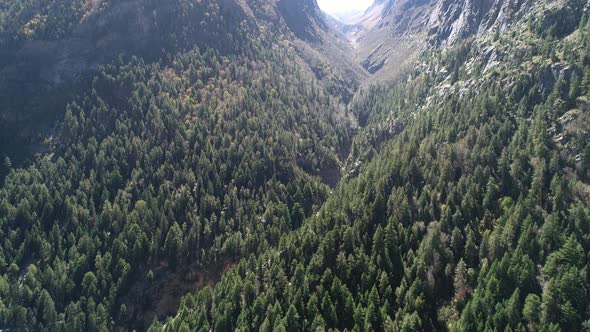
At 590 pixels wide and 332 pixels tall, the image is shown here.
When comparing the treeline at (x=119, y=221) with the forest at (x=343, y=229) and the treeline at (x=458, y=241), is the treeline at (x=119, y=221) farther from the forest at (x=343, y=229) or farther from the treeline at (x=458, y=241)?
the treeline at (x=458, y=241)

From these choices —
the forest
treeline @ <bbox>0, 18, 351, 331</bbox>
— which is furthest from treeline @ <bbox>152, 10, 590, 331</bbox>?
treeline @ <bbox>0, 18, 351, 331</bbox>

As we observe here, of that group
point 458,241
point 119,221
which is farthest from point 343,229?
point 119,221

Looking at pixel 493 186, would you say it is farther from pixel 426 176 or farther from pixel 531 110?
pixel 531 110

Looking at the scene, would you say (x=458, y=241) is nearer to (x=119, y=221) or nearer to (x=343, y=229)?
(x=343, y=229)

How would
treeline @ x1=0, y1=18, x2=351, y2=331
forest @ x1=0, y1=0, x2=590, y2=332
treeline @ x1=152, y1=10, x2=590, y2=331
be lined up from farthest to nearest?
treeline @ x1=0, y1=18, x2=351, y2=331 < forest @ x1=0, y1=0, x2=590, y2=332 < treeline @ x1=152, y1=10, x2=590, y2=331

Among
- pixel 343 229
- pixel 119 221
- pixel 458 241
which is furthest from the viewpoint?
pixel 119 221

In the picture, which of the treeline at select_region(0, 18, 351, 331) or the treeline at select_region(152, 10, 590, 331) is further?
the treeline at select_region(0, 18, 351, 331)

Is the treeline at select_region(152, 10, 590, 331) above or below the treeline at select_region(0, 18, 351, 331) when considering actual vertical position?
below

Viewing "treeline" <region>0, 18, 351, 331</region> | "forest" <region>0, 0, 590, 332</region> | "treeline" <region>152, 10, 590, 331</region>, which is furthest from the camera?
"treeline" <region>0, 18, 351, 331</region>

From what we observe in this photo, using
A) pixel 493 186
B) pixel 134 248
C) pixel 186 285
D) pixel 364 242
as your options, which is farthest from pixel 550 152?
pixel 134 248

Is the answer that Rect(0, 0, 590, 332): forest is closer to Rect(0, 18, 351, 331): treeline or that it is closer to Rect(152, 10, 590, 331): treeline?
Rect(152, 10, 590, 331): treeline

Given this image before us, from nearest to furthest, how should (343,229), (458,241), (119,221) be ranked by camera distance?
(458,241), (343,229), (119,221)
